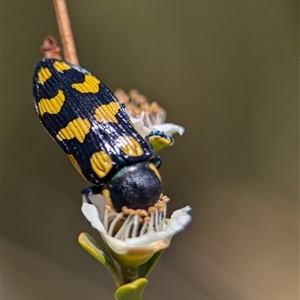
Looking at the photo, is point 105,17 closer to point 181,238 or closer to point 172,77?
point 172,77

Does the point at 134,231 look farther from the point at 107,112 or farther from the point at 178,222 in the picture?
the point at 107,112

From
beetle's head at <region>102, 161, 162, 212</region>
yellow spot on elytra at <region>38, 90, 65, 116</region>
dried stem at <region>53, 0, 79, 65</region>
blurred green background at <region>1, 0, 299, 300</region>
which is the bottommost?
blurred green background at <region>1, 0, 299, 300</region>

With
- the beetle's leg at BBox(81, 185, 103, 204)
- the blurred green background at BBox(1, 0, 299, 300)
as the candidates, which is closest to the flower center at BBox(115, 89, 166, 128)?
the beetle's leg at BBox(81, 185, 103, 204)

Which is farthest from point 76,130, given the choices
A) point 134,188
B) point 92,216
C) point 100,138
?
point 92,216

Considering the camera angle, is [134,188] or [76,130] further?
[76,130]

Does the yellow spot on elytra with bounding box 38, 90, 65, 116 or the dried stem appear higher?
the dried stem

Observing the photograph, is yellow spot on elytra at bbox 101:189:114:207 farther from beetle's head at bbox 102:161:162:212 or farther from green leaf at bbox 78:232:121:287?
green leaf at bbox 78:232:121:287

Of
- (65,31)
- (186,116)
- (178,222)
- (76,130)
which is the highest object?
(65,31)
